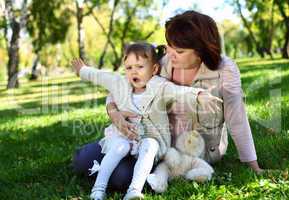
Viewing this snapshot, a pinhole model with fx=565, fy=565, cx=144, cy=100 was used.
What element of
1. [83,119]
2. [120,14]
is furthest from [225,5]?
[83,119]

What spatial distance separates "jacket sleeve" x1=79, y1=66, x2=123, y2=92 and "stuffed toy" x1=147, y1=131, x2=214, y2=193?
2.67 feet

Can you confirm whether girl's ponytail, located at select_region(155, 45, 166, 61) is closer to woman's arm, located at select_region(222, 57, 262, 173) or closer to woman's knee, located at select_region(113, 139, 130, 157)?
woman's arm, located at select_region(222, 57, 262, 173)

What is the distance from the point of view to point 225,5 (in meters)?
45.9

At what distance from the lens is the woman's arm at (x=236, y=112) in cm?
511

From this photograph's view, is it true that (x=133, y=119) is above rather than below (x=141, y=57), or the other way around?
below

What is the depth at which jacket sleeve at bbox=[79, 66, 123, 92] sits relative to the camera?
534 centimetres

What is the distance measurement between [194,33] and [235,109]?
2.75 feet

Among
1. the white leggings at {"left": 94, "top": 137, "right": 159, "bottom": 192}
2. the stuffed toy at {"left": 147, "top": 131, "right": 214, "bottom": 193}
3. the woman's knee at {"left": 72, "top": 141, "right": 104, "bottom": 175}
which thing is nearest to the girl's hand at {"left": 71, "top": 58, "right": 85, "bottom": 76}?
the woman's knee at {"left": 72, "top": 141, "right": 104, "bottom": 175}

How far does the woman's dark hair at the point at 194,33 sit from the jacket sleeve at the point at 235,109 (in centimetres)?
29

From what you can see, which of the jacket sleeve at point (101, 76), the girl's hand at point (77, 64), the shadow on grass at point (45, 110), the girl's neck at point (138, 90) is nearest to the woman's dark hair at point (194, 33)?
the girl's neck at point (138, 90)

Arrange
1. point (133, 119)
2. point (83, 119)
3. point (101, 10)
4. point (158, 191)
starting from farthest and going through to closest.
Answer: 1. point (101, 10)
2. point (83, 119)
3. point (133, 119)
4. point (158, 191)

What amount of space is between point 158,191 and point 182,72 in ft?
3.78

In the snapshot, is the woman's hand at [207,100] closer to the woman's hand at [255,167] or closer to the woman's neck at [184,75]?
the woman's neck at [184,75]

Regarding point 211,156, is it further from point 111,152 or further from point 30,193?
point 30,193
